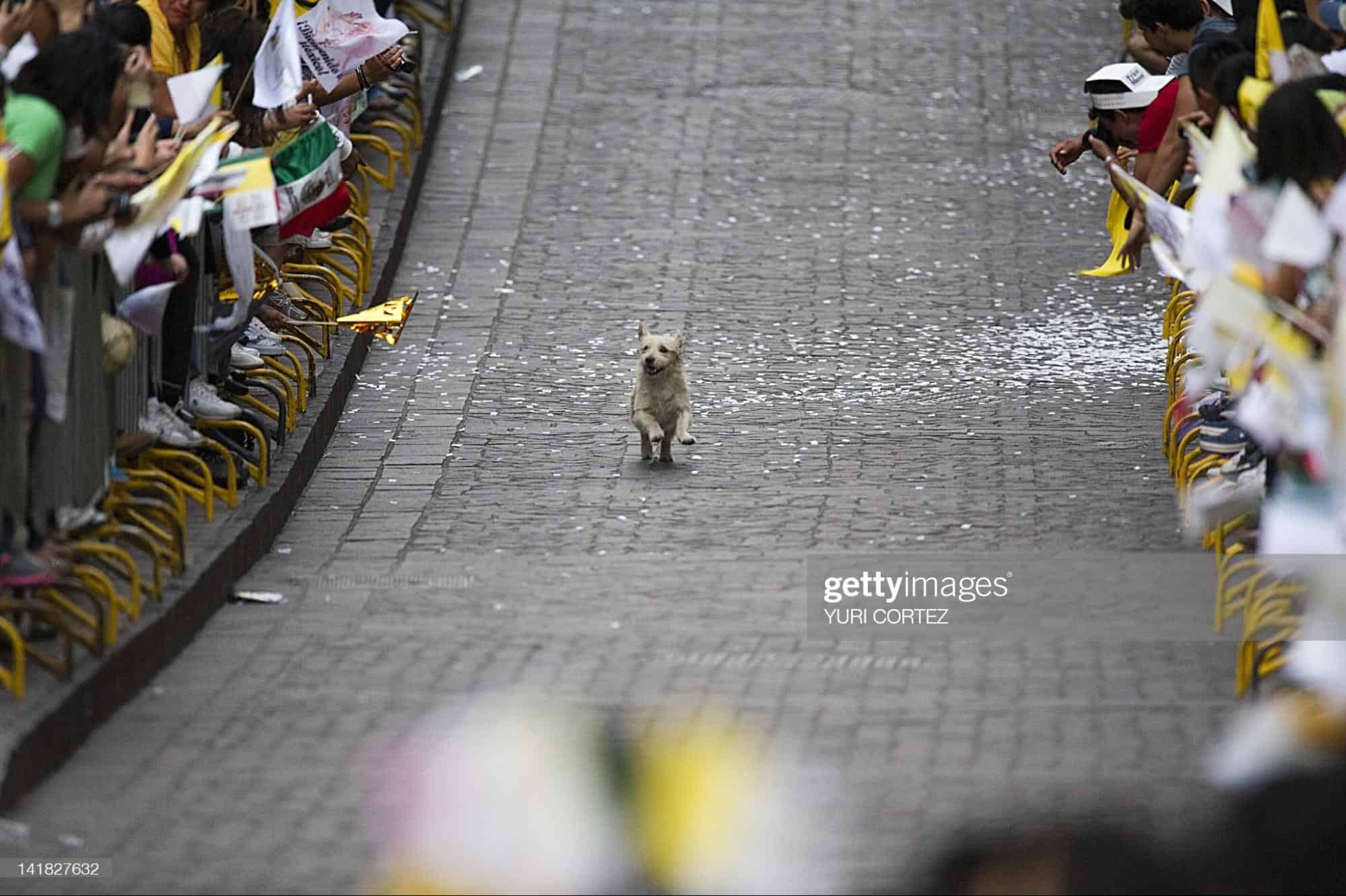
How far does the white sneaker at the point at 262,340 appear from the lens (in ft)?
43.7

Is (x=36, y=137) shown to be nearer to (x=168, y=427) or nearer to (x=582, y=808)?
(x=168, y=427)

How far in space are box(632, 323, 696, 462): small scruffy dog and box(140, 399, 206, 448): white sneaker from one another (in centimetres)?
246

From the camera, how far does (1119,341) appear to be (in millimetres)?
15797

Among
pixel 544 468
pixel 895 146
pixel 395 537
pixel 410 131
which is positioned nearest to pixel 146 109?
pixel 395 537

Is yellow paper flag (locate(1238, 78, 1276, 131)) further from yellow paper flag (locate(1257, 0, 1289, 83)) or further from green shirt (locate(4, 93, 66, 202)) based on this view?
green shirt (locate(4, 93, 66, 202))

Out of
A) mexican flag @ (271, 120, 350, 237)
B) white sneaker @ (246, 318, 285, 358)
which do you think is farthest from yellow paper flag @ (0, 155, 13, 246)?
white sneaker @ (246, 318, 285, 358)

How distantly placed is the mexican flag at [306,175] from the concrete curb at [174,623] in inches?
35.9

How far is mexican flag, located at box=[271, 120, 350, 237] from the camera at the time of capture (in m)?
13.1

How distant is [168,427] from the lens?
11273mm

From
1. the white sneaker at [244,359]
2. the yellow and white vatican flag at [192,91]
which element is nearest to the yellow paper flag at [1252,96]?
the yellow and white vatican flag at [192,91]

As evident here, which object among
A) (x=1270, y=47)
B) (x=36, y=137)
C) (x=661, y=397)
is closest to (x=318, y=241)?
(x=661, y=397)

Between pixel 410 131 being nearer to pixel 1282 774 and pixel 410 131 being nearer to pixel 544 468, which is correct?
pixel 544 468

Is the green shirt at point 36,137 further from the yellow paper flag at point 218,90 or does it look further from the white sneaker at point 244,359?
the white sneaker at point 244,359

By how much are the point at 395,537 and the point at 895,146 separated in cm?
903
